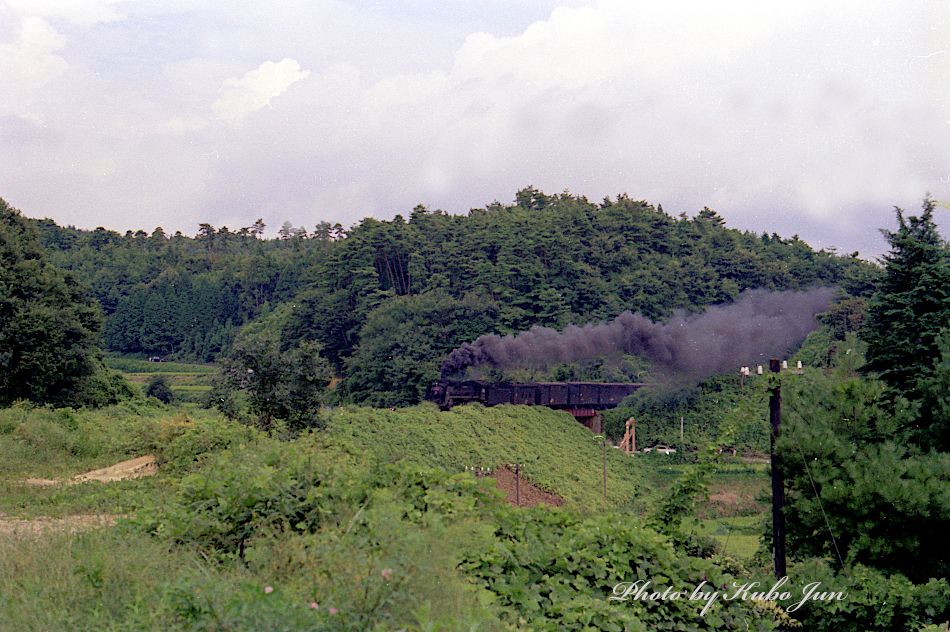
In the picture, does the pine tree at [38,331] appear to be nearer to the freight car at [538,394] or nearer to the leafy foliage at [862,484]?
the freight car at [538,394]

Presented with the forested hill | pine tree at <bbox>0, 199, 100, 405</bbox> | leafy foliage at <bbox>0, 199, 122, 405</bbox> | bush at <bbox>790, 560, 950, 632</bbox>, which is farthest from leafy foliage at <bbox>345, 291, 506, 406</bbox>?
bush at <bbox>790, 560, 950, 632</bbox>

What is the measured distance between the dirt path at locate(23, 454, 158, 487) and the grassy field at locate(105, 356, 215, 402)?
3628 cm

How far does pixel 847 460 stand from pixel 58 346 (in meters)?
26.3

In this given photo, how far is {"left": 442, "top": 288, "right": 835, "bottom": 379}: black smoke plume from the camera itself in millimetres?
35906

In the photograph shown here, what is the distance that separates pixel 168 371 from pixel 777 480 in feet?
181

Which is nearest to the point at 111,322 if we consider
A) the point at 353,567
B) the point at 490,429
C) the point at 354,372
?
the point at 354,372

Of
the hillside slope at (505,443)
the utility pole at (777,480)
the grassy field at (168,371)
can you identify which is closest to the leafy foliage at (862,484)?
the utility pole at (777,480)

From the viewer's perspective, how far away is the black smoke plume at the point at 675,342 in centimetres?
3591

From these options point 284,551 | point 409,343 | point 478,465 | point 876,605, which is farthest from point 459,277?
point 284,551

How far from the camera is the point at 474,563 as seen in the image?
6.93m

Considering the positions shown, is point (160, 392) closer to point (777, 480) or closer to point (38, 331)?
point (38, 331)

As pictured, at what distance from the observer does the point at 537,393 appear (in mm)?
38562

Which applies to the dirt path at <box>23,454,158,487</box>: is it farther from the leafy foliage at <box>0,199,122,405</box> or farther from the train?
the train

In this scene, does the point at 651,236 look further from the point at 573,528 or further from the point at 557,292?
the point at 573,528
